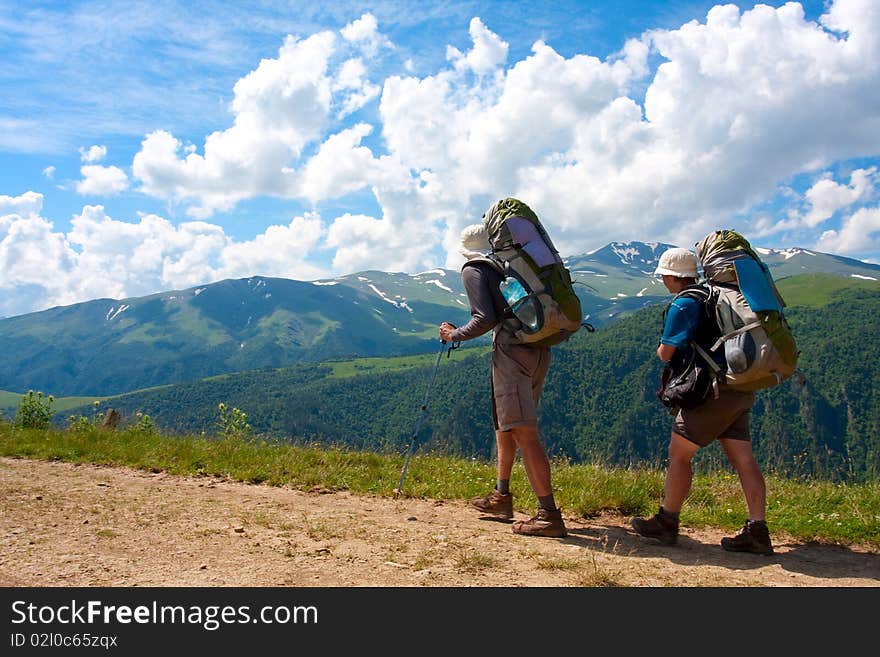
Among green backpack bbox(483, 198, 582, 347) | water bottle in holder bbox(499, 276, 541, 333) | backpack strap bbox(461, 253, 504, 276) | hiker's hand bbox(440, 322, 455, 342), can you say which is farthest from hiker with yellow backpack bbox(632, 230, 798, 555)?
hiker's hand bbox(440, 322, 455, 342)

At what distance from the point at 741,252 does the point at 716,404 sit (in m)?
1.26

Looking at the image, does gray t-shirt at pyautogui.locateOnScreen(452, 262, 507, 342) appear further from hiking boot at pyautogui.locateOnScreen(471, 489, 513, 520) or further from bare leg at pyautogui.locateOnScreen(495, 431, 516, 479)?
hiking boot at pyautogui.locateOnScreen(471, 489, 513, 520)

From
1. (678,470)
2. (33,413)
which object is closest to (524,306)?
(678,470)

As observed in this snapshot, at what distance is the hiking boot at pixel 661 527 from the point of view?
5.48m

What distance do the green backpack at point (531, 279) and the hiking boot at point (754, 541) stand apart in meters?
2.24

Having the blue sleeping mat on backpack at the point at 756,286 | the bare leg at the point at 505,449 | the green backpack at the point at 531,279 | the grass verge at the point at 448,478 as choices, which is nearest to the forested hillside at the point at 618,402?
the grass verge at the point at 448,478

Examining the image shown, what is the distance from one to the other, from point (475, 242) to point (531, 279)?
30.9 inches

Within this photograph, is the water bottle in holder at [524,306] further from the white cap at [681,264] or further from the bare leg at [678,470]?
the bare leg at [678,470]

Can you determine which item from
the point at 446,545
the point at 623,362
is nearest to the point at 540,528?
the point at 446,545

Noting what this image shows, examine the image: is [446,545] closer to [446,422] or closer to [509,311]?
[509,311]

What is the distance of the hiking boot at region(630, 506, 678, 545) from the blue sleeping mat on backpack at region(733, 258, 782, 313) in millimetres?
2036

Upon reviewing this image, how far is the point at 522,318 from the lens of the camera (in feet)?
18.0

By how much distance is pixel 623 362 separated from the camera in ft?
569

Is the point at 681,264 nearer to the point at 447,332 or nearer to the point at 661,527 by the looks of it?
the point at 447,332
